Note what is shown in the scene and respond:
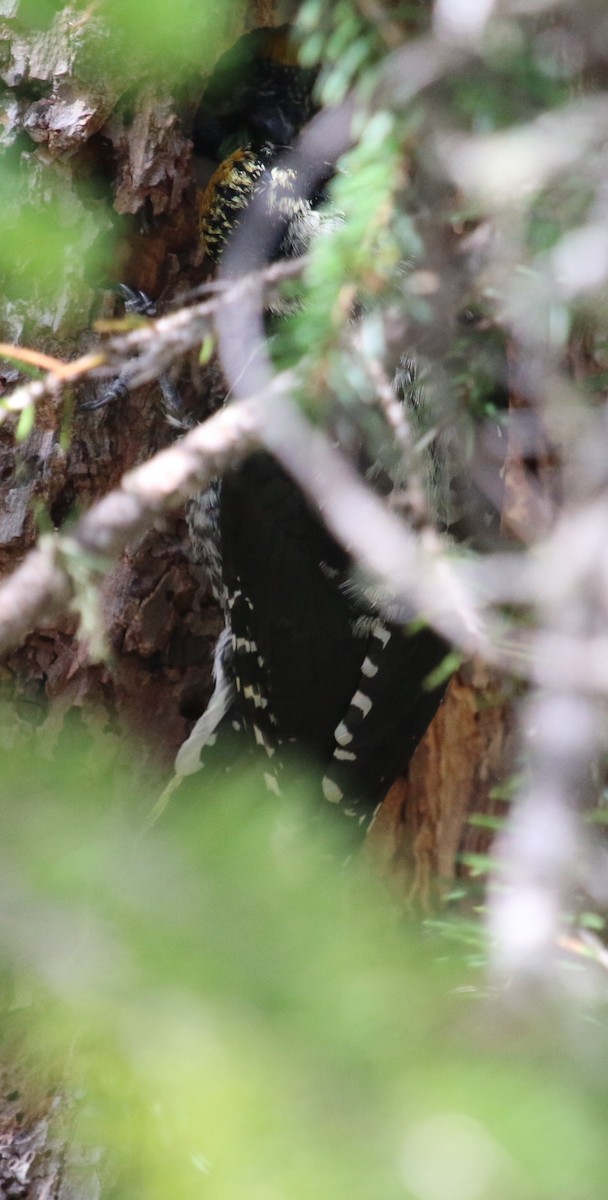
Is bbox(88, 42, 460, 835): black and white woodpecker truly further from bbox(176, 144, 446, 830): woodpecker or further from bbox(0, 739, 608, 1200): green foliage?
bbox(0, 739, 608, 1200): green foliage

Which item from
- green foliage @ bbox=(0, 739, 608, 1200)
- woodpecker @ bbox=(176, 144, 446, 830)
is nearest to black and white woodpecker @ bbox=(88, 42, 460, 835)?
woodpecker @ bbox=(176, 144, 446, 830)

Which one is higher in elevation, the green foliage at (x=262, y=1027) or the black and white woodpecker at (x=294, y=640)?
the green foliage at (x=262, y=1027)

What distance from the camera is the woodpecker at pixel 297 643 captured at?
1.81 metres

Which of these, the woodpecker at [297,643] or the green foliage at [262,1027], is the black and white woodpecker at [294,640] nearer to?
the woodpecker at [297,643]

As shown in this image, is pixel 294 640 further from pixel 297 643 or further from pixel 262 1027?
pixel 262 1027

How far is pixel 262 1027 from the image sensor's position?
637mm

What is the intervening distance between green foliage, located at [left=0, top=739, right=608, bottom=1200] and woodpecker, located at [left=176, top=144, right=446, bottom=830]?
1003 mm

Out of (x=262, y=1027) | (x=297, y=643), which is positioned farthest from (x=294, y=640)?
(x=262, y=1027)

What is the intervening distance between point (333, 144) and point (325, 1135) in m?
1.48

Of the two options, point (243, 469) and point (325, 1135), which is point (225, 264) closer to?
point (243, 469)

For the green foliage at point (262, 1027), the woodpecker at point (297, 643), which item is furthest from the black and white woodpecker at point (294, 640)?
the green foliage at point (262, 1027)

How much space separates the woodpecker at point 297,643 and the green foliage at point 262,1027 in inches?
39.5

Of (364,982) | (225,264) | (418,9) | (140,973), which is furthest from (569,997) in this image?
(225,264)

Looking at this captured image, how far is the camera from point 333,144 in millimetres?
1650
